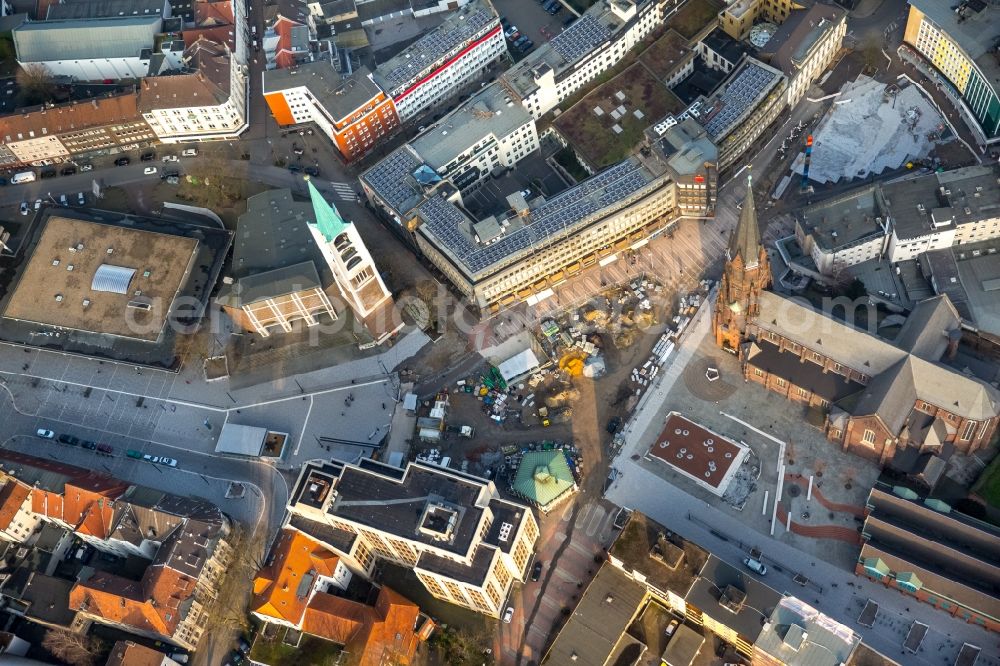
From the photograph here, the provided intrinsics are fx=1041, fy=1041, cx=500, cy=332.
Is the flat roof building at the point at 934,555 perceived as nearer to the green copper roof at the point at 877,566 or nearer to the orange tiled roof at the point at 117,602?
the green copper roof at the point at 877,566

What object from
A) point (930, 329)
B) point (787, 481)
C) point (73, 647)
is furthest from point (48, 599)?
point (930, 329)

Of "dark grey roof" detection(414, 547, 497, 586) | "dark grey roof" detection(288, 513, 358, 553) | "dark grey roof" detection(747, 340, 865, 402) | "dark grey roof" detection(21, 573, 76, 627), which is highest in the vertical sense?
"dark grey roof" detection(747, 340, 865, 402)

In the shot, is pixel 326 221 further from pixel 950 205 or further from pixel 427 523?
pixel 950 205

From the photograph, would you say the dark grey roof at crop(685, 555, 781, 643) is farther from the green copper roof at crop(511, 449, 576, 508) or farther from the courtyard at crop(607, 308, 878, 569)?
the green copper roof at crop(511, 449, 576, 508)

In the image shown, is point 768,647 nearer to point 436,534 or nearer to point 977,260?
point 436,534

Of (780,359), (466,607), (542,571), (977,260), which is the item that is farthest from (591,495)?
(977,260)

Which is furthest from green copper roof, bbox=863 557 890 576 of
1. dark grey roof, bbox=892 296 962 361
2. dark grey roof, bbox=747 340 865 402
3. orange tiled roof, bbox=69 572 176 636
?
orange tiled roof, bbox=69 572 176 636
